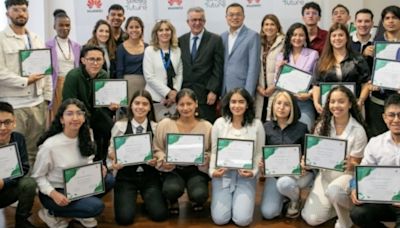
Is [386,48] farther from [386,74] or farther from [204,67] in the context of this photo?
[204,67]

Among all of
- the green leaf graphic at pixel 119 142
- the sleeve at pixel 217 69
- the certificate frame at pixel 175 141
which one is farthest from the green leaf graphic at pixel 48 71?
the sleeve at pixel 217 69

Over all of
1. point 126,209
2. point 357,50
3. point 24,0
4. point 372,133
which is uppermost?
point 24,0

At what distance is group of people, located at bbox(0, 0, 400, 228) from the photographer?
12.0ft

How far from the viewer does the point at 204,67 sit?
4766 mm

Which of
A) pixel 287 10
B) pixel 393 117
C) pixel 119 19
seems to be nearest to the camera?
pixel 393 117

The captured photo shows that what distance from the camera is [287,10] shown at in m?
6.41

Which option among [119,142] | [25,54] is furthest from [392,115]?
[25,54]

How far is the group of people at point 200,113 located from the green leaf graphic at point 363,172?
142mm

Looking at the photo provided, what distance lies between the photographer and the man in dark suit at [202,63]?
4766 millimetres

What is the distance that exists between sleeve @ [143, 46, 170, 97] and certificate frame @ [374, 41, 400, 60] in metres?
1.90

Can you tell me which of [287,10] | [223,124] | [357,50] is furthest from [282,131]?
[287,10]

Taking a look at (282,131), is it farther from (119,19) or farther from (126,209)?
(119,19)

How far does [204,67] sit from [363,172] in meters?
1.96

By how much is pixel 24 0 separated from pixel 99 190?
5.79ft
